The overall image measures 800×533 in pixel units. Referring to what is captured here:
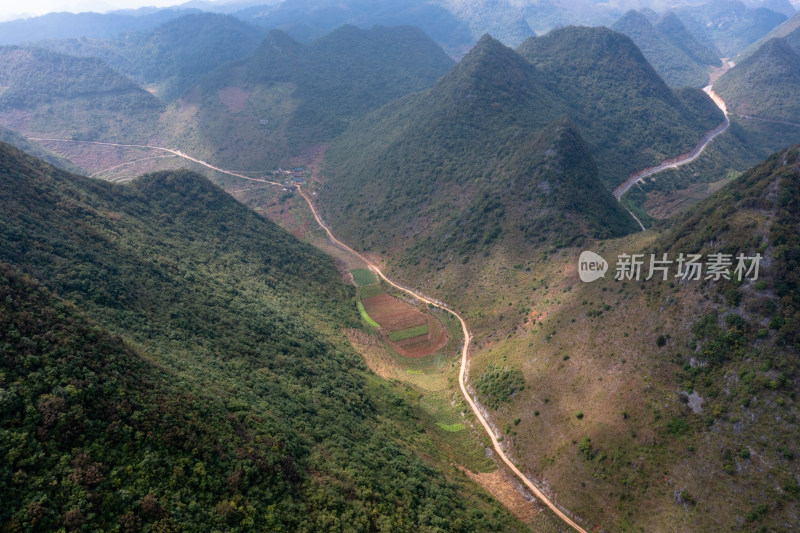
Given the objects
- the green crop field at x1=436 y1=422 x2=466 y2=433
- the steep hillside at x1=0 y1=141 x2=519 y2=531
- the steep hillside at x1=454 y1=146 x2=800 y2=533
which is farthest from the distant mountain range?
the steep hillside at x1=0 y1=141 x2=519 y2=531

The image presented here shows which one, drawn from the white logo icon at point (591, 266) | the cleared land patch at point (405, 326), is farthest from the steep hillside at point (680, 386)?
the cleared land patch at point (405, 326)

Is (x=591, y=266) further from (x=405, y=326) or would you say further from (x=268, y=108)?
(x=268, y=108)

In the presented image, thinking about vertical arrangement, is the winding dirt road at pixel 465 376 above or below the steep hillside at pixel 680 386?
below

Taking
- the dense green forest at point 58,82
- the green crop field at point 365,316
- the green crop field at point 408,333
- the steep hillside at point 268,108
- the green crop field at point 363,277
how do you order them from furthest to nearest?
1. the dense green forest at point 58,82
2. the steep hillside at point 268,108
3. the green crop field at point 363,277
4. the green crop field at point 365,316
5. the green crop field at point 408,333

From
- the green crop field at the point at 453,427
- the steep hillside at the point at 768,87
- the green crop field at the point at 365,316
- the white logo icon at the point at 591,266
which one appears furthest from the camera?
the steep hillside at the point at 768,87

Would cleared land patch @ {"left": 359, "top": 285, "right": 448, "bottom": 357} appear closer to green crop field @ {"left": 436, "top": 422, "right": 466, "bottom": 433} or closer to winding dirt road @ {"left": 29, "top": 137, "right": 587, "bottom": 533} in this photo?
winding dirt road @ {"left": 29, "top": 137, "right": 587, "bottom": 533}

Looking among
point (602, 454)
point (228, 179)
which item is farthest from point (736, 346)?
point (228, 179)

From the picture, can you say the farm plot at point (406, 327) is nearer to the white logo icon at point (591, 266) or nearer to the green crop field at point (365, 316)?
the green crop field at point (365, 316)
